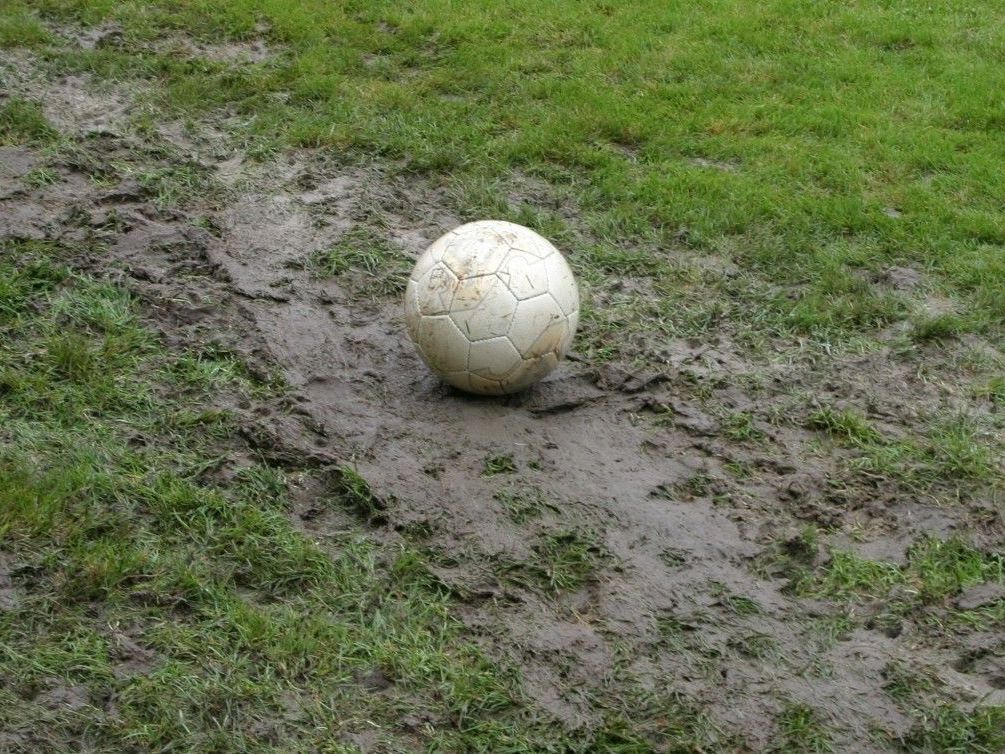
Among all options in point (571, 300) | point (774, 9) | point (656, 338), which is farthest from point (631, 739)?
point (774, 9)

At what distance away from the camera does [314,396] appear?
5.47 metres

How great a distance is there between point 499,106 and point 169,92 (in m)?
2.17

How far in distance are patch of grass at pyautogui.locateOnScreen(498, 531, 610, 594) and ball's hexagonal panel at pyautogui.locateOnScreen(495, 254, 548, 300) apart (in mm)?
1059

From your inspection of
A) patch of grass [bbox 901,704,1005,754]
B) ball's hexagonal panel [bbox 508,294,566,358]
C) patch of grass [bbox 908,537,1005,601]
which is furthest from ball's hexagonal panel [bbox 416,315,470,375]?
patch of grass [bbox 901,704,1005,754]

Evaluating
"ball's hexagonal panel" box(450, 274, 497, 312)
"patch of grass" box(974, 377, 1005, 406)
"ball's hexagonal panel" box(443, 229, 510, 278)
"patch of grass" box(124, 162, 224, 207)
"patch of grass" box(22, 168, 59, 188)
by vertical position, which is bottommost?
"patch of grass" box(22, 168, 59, 188)

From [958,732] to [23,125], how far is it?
20.6ft

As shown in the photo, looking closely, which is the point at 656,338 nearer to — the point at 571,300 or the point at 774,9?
the point at 571,300

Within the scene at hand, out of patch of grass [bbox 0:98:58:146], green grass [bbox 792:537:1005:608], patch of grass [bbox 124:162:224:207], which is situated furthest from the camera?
patch of grass [bbox 0:98:58:146]

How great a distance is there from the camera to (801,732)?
3.92 metres

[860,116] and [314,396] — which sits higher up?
[860,116]

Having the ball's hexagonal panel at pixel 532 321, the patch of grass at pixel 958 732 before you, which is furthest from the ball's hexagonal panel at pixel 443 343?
the patch of grass at pixel 958 732

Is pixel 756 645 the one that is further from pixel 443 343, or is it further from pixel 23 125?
pixel 23 125

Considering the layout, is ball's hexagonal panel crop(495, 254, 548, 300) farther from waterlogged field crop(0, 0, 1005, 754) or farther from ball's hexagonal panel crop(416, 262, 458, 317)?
waterlogged field crop(0, 0, 1005, 754)

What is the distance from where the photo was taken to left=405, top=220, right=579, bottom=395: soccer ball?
16.9 feet
